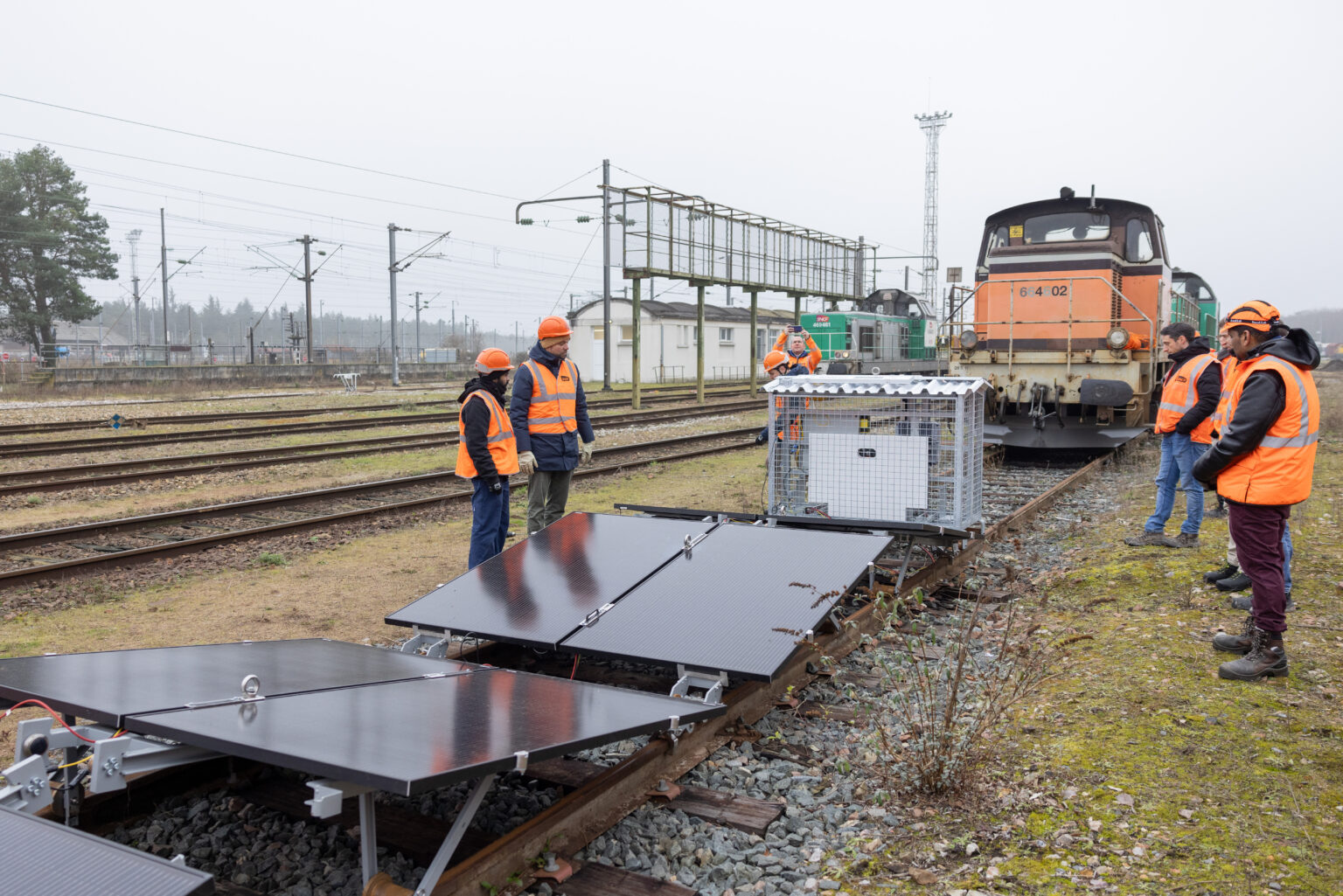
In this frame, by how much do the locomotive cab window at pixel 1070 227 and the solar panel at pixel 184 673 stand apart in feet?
43.5

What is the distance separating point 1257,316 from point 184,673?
575cm

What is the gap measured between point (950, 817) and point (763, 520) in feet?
Answer: 10.9

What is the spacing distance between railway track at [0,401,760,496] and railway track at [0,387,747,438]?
19.0 feet

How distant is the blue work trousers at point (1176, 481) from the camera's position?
27.6 feet

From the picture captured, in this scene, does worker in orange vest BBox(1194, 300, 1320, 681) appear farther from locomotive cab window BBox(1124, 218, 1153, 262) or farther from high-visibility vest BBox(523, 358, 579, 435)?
locomotive cab window BBox(1124, 218, 1153, 262)

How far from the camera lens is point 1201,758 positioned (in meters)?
4.10

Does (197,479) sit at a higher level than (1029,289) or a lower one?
lower

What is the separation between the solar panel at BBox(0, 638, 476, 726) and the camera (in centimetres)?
322

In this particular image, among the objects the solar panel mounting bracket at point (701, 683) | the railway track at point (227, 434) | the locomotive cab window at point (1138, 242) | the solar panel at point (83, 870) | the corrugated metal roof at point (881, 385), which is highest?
the locomotive cab window at point (1138, 242)

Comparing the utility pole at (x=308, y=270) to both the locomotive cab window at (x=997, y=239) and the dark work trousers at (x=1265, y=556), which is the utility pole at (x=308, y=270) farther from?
the dark work trousers at (x=1265, y=556)

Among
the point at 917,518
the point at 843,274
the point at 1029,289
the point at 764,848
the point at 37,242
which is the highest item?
the point at 37,242

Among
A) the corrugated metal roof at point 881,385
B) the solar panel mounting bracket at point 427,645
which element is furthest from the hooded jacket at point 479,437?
the corrugated metal roof at point 881,385

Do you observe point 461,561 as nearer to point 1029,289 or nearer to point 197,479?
point 197,479

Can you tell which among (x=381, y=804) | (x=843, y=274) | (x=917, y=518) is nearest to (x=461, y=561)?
(x=917, y=518)
